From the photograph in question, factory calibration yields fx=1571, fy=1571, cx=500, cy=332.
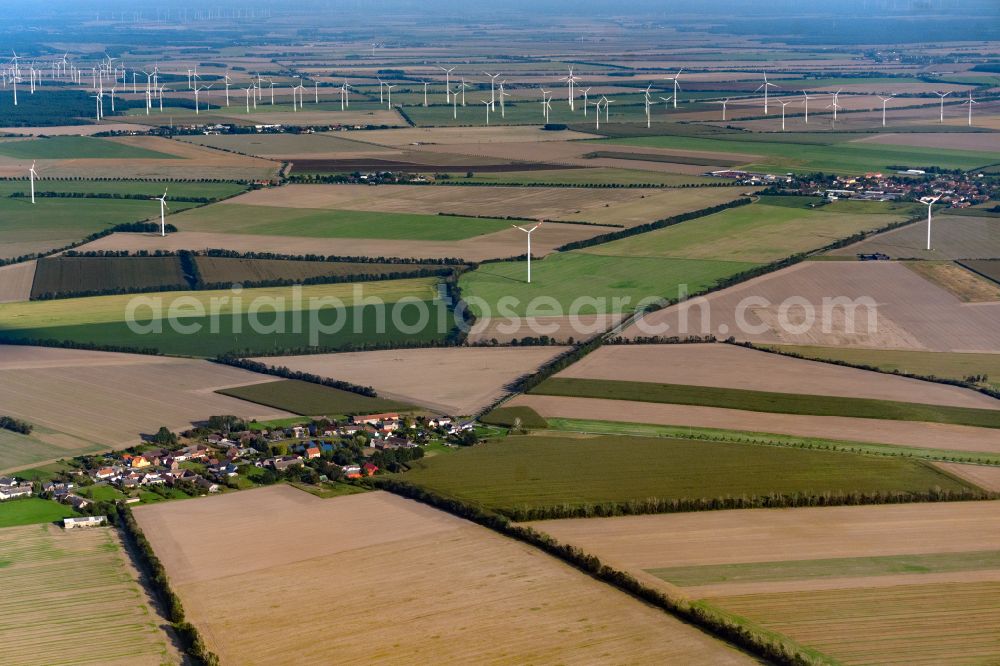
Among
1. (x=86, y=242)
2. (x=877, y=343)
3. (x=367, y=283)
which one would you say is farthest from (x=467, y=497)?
(x=86, y=242)

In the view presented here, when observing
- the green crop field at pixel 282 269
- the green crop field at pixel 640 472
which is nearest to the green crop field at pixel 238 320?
the green crop field at pixel 282 269

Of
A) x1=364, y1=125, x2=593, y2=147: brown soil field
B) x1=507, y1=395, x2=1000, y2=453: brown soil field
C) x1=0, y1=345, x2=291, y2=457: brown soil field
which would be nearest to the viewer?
x1=507, y1=395, x2=1000, y2=453: brown soil field

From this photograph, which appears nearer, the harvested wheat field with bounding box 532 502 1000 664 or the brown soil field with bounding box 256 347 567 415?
the harvested wheat field with bounding box 532 502 1000 664

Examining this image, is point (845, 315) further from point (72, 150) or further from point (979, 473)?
point (72, 150)

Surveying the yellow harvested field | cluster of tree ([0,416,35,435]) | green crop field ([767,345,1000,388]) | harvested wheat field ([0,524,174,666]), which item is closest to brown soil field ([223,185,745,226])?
the yellow harvested field

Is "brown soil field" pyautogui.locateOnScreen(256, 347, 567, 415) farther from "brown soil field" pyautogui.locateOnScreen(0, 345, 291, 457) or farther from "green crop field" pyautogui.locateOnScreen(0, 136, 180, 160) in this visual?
"green crop field" pyautogui.locateOnScreen(0, 136, 180, 160)

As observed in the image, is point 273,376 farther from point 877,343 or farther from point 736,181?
point 736,181

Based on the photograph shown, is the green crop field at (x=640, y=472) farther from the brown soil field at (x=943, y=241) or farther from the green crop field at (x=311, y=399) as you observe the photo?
the brown soil field at (x=943, y=241)
